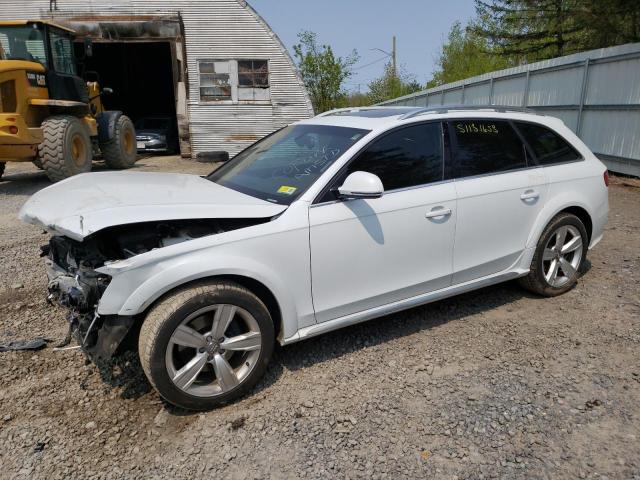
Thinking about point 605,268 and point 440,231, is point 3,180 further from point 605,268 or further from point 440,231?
point 605,268

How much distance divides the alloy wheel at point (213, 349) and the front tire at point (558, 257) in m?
2.57

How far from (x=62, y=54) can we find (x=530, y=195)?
10625 mm

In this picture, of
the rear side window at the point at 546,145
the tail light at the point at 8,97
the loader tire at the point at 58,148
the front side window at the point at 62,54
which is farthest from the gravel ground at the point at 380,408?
the front side window at the point at 62,54

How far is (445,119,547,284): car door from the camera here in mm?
3602

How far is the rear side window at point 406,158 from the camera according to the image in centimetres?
331

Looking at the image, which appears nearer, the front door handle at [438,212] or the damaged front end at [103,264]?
the damaged front end at [103,264]

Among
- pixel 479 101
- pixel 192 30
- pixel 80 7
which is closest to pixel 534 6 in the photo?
pixel 479 101

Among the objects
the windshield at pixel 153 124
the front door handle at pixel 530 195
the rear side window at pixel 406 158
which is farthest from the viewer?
the windshield at pixel 153 124

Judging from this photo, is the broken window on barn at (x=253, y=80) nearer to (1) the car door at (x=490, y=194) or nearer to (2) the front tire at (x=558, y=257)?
(1) the car door at (x=490, y=194)

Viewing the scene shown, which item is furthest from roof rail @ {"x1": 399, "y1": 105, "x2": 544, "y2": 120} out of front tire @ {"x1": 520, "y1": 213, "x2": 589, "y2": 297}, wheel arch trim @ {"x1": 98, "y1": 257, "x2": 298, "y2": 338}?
wheel arch trim @ {"x1": 98, "y1": 257, "x2": 298, "y2": 338}

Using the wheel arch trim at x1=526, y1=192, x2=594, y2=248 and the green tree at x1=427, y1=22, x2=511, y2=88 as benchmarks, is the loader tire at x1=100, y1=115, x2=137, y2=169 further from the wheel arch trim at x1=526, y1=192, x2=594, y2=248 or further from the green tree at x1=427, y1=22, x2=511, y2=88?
the green tree at x1=427, y1=22, x2=511, y2=88

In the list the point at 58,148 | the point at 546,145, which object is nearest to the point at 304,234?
the point at 546,145

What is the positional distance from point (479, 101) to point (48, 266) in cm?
1457

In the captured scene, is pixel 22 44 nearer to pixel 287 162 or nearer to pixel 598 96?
pixel 287 162
